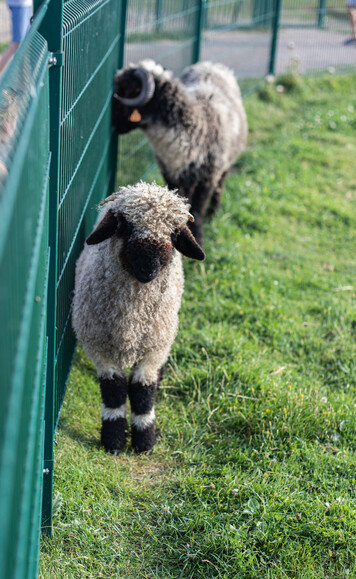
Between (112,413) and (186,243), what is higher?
(186,243)

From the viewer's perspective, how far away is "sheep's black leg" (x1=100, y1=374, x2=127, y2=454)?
380 centimetres

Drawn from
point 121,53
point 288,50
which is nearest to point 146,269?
point 121,53

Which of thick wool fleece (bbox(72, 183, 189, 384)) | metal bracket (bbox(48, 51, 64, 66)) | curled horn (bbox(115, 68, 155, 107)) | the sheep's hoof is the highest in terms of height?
metal bracket (bbox(48, 51, 64, 66))

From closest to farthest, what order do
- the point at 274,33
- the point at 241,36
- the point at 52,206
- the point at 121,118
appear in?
1. the point at 52,206
2. the point at 121,118
3. the point at 241,36
4. the point at 274,33

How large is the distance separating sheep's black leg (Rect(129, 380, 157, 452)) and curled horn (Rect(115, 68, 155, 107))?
278 centimetres

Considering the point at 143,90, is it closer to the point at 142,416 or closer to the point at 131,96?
the point at 131,96

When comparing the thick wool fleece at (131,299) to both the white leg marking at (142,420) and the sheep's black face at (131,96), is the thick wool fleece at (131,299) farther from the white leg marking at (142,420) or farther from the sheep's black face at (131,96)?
the sheep's black face at (131,96)

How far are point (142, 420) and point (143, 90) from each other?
10.0 ft

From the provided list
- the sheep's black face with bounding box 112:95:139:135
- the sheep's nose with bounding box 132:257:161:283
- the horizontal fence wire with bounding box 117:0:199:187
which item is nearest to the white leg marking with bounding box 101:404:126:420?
the sheep's nose with bounding box 132:257:161:283

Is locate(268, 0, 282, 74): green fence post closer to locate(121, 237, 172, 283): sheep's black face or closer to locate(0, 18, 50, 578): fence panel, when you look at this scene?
locate(121, 237, 172, 283): sheep's black face

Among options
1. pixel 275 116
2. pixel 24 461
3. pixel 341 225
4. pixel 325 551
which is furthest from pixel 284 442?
pixel 275 116

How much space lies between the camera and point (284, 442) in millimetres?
3900

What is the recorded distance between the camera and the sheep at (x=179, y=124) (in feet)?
18.9

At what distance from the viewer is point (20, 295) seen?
1675 mm
